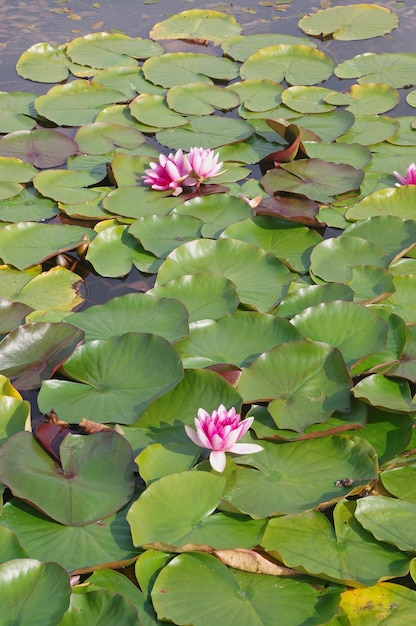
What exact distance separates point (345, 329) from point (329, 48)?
351 cm

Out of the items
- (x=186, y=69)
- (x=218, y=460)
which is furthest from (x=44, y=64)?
(x=218, y=460)

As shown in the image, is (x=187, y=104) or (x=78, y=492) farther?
(x=187, y=104)

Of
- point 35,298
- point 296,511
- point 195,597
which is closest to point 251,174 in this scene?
point 35,298

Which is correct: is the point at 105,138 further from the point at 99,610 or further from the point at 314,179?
the point at 99,610

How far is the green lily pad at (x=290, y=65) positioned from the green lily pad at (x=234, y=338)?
2712mm

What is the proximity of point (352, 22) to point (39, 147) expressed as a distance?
2.98 metres

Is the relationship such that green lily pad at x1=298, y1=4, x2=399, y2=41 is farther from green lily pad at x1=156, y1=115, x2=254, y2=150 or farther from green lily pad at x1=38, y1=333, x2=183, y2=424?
green lily pad at x1=38, y1=333, x2=183, y2=424

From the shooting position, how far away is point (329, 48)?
18.1 feet

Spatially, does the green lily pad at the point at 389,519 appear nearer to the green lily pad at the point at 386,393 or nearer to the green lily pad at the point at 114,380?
the green lily pad at the point at 386,393

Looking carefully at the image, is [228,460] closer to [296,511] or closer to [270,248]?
[296,511]

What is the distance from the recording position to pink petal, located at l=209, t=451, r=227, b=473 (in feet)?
7.27

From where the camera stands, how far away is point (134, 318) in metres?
2.91

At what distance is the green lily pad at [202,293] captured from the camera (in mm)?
2967

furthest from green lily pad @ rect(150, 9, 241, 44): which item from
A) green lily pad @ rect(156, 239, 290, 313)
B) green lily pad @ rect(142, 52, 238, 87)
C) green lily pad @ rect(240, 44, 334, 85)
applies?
green lily pad @ rect(156, 239, 290, 313)
